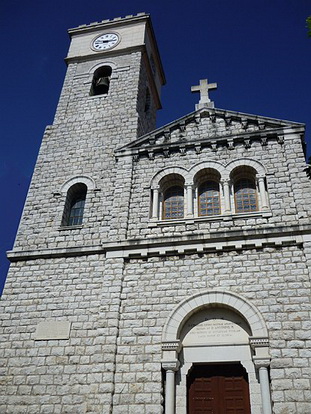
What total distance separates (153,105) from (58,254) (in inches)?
417

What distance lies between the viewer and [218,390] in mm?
10039

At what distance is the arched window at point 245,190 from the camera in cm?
1230

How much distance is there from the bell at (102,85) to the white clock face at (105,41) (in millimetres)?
2078

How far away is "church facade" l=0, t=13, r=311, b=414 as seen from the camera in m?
9.91

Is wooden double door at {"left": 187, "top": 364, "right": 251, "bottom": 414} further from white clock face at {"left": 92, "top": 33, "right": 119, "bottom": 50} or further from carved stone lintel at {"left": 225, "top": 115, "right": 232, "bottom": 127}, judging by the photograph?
white clock face at {"left": 92, "top": 33, "right": 119, "bottom": 50}

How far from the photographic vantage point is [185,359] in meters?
10.4

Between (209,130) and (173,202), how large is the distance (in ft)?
9.60

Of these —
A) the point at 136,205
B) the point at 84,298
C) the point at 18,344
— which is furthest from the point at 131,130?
the point at 18,344

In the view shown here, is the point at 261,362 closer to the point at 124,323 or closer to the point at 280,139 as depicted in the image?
the point at 124,323

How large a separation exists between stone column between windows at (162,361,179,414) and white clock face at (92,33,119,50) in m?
→ 14.9

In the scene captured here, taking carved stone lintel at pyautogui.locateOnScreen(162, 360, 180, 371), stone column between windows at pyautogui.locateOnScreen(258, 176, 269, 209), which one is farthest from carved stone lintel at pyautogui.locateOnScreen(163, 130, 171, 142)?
carved stone lintel at pyautogui.locateOnScreen(162, 360, 180, 371)

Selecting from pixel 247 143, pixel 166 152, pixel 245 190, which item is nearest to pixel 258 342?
pixel 245 190

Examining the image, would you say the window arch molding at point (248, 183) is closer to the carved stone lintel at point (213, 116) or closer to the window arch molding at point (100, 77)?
the carved stone lintel at point (213, 116)

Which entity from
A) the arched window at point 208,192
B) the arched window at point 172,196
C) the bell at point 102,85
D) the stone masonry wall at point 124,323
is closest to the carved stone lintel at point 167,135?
A: the arched window at point 172,196
